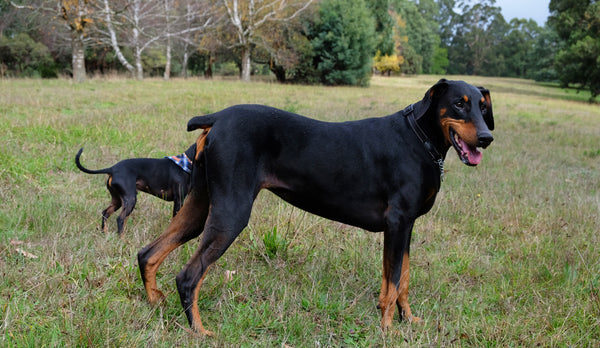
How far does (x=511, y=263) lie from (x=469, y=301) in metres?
0.85

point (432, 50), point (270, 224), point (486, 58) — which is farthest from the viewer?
point (486, 58)

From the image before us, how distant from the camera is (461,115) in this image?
9.11 ft

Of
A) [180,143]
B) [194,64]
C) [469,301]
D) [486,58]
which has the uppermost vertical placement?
[486,58]

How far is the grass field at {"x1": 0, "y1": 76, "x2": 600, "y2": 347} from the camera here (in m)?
2.70

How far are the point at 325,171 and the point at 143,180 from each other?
8.41 feet

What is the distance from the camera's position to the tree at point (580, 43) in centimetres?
2730

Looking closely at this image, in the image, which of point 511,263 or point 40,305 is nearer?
point 40,305

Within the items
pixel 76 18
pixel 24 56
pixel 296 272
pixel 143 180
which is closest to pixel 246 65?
pixel 76 18

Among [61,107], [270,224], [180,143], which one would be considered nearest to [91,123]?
[180,143]

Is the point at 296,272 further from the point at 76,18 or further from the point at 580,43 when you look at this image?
the point at 580,43

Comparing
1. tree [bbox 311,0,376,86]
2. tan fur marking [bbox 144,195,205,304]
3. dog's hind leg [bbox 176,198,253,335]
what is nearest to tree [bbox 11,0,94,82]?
tree [bbox 311,0,376,86]

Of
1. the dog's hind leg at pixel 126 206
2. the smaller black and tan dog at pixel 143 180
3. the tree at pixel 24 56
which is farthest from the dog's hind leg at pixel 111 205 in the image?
the tree at pixel 24 56

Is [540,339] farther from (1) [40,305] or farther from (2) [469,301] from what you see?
(1) [40,305]

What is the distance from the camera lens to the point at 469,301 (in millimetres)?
3371
